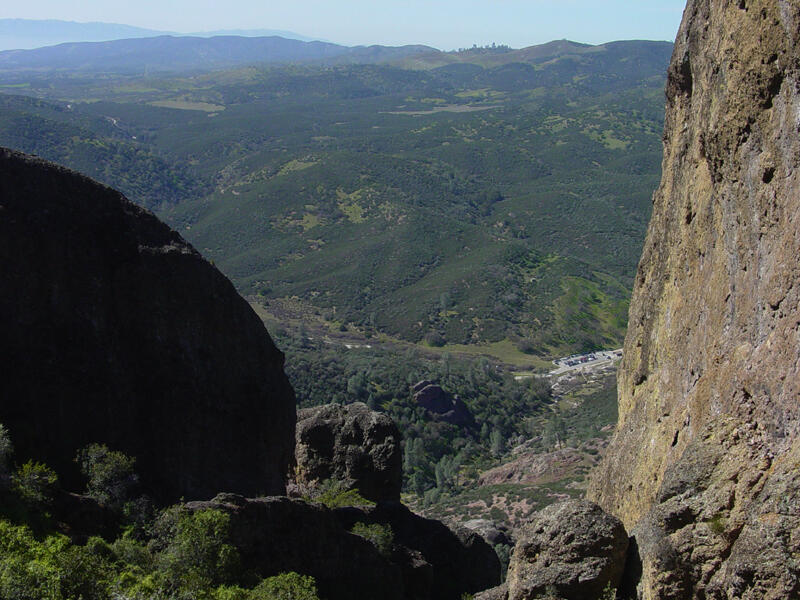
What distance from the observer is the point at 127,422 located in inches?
913

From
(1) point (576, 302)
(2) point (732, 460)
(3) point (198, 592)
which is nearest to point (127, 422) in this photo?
(3) point (198, 592)

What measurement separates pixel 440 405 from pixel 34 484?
70.2 m

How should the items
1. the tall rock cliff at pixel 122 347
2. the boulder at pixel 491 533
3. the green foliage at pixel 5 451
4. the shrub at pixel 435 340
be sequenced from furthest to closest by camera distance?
the shrub at pixel 435 340 < the boulder at pixel 491 533 < the tall rock cliff at pixel 122 347 < the green foliage at pixel 5 451

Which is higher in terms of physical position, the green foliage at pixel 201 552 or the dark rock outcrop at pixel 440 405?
the green foliage at pixel 201 552

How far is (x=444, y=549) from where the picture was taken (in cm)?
3127

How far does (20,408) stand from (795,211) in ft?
66.9

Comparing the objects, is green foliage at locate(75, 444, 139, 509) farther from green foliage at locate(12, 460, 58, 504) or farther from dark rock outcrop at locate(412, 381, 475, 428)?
dark rock outcrop at locate(412, 381, 475, 428)

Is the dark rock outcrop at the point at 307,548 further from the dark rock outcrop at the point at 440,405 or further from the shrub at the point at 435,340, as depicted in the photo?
the shrub at the point at 435,340

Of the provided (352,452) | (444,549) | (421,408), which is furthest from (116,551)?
(421,408)

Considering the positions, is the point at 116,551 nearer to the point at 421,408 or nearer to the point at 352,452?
the point at 352,452

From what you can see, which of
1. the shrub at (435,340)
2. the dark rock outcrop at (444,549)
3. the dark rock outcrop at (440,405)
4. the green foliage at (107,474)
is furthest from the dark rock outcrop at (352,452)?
the shrub at (435,340)

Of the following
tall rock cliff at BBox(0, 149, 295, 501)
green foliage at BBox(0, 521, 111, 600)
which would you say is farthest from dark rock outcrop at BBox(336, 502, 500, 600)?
green foliage at BBox(0, 521, 111, 600)

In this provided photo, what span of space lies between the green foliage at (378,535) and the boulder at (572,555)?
821 centimetres

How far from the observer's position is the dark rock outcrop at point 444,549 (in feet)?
98.4
